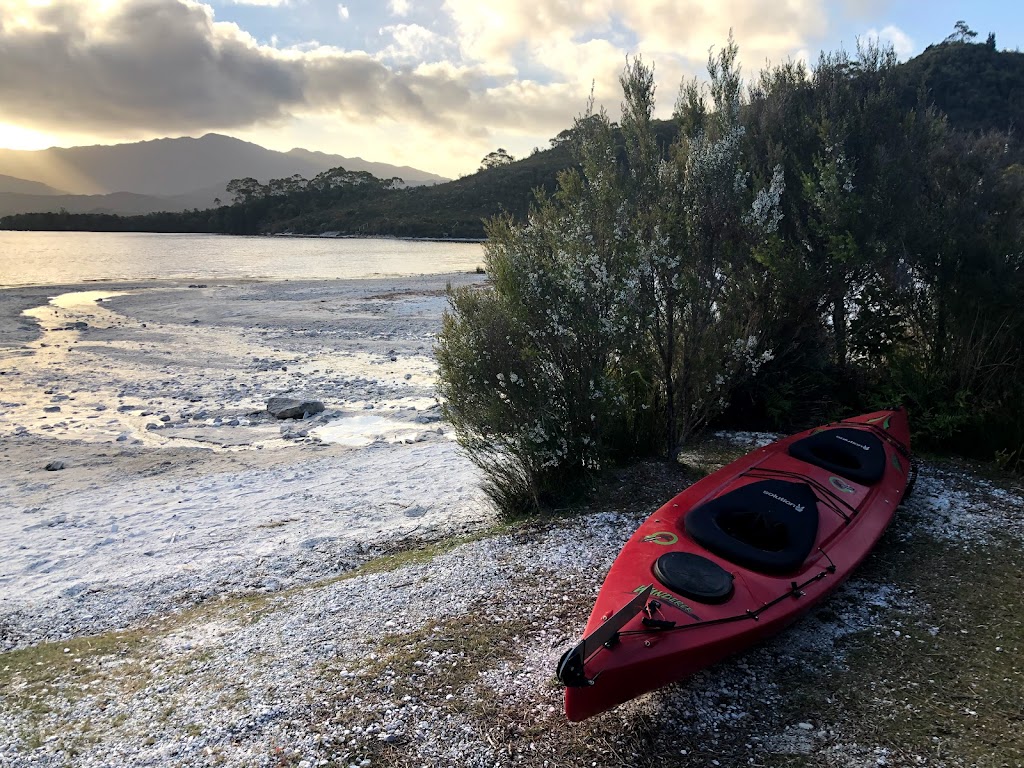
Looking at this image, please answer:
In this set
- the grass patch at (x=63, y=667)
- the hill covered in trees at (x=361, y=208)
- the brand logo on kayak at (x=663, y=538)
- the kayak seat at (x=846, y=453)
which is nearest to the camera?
the grass patch at (x=63, y=667)

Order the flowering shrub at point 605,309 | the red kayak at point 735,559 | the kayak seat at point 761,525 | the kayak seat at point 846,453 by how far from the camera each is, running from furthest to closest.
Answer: the flowering shrub at point 605,309, the kayak seat at point 846,453, the kayak seat at point 761,525, the red kayak at point 735,559

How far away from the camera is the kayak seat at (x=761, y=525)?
434 cm

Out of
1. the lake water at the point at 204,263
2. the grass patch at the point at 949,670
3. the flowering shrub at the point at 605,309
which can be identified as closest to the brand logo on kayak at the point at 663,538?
the grass patch at the point at 949,670

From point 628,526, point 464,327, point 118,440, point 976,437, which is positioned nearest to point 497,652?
point 628,526

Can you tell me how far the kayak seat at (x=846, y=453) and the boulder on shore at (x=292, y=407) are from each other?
7841 mm

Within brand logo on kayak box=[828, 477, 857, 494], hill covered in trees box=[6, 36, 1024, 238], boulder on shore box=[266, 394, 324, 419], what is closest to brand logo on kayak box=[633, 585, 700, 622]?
brand logo on kayak box=[828, 477, 857, 494]

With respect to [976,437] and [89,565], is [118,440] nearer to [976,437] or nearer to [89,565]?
[89,565]

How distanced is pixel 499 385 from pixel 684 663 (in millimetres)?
3467

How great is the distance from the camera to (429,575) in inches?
208

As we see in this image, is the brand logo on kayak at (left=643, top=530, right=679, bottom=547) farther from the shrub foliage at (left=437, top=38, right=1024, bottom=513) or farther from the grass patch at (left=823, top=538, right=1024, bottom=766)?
the shrub foliage at (left=437, top=38, right=1024, bottom=513)

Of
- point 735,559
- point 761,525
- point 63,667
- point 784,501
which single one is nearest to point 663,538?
point 735,559

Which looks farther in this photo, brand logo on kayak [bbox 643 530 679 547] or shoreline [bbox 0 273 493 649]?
shoreline [bbox 0 273 493 649]

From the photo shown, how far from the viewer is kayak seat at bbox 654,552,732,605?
3865mm

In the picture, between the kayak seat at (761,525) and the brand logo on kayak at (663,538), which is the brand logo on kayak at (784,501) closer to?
the kayak seat at (761,525)
